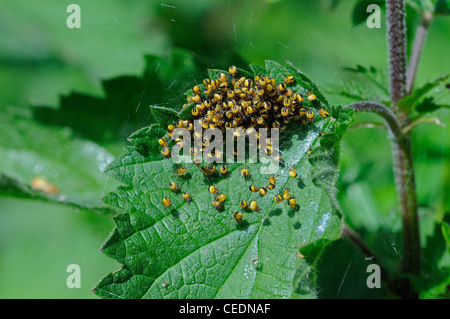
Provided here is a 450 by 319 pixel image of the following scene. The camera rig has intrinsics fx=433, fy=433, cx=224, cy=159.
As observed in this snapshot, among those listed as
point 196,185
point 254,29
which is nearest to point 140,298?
point 196,185

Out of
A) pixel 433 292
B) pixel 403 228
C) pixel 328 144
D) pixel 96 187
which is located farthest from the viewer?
pixel 96 187

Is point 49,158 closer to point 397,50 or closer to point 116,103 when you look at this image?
point 116,103

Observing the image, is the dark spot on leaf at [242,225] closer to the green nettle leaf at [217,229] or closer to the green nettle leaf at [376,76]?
the green nettle leaf at [217,229]

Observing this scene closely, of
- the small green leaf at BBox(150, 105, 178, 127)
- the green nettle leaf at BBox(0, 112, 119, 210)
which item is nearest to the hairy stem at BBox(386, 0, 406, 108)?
the small green leaf at BBox(150, 105, 178, 127)

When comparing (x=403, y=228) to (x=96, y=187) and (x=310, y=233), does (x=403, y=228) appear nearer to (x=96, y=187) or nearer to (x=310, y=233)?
(x=310, y=233)

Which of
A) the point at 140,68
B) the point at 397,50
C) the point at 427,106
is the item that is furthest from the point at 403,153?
the point at 140,68

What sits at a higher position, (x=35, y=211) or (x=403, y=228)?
(x=35, y=211)

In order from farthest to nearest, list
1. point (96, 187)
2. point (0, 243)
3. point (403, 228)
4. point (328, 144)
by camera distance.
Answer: point (0, 243), point (96, 187), point (403, 228), point (328, 144)

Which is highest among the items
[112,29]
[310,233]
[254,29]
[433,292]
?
[112,29]
